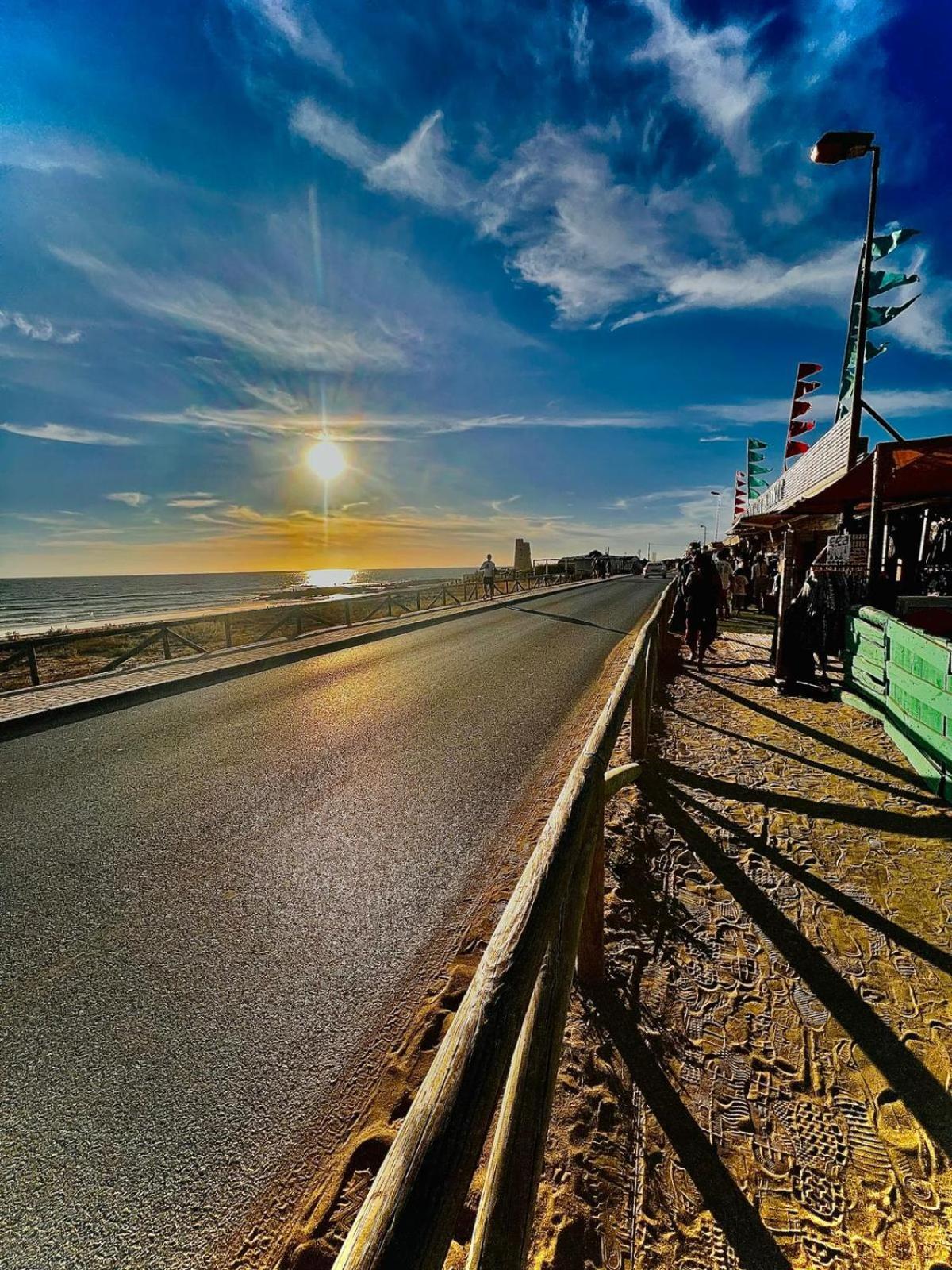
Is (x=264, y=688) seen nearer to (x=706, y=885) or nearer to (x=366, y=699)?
(x=366, y=699)

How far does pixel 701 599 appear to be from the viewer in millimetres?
9250

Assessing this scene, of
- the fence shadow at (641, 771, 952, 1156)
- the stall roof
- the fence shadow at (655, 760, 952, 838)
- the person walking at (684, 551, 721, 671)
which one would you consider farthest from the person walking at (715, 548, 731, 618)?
the fence shadow at (641, 771, 952, 1156)

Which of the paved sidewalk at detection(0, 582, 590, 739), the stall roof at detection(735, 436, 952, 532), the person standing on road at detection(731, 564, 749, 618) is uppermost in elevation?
the stall roof at detection(735, 436, 952, 532)

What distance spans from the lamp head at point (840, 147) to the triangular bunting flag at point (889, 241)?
61.8 inches

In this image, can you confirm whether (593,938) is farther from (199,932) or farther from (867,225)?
(867,225)

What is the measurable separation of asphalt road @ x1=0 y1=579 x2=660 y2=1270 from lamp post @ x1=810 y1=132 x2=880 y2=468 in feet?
24.7

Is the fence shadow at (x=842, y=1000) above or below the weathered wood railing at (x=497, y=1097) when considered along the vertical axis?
below

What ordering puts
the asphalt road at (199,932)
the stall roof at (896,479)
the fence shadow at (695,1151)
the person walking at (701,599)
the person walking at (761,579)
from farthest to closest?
the person walking at (761,579)
the person walking at (701,599)
the stall roof at (896,479)
the asphalt road at (199,932)
the fence shadow at (695,1151)

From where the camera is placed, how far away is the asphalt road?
1.73 m

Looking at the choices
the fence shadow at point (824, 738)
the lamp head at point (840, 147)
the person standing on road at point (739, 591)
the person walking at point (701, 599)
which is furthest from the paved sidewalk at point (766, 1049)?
the person standing on road at point (739, 591)

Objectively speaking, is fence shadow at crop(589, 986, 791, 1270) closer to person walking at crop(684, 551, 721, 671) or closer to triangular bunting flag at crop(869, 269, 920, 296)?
person walking at crop(684, 551, 721, 671)

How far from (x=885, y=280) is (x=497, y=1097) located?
40.4ft

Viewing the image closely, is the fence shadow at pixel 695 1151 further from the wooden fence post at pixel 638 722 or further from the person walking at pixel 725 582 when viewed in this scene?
the person walking at pixel 725 582

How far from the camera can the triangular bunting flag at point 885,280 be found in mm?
8305
